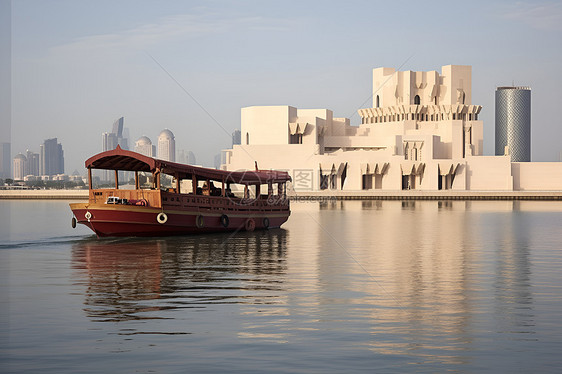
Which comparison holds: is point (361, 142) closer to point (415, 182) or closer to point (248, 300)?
point (415, 182)

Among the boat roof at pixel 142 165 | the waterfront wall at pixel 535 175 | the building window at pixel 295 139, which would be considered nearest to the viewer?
the boat roof at pixel 142 165

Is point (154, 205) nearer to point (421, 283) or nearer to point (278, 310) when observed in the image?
point (421, 283)

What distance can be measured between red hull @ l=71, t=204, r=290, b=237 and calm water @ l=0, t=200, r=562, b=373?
3.01 m

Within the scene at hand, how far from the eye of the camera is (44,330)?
14859mm

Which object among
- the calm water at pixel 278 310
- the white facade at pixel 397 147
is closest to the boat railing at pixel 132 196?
the calm water at pixel 278 310

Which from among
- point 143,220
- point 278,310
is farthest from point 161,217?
point 278,310

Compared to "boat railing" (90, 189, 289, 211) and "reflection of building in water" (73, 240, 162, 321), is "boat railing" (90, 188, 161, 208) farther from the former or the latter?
"reflection of building in water" (73, 240, 162, 321)

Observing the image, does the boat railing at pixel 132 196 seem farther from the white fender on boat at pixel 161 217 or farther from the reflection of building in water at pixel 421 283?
the reflection of building in water at pixel 421 283

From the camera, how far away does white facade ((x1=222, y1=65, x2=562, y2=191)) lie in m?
126

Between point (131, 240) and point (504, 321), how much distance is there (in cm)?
2571

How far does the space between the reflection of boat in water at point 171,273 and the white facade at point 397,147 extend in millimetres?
86505

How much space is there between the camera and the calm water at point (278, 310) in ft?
41.2

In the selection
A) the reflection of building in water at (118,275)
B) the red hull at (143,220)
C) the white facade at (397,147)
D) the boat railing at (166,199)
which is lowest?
the reflection of building in water at (118,275)

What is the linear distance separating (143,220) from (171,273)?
44.5ft
